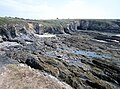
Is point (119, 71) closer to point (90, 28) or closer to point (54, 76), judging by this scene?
point (54, 76)

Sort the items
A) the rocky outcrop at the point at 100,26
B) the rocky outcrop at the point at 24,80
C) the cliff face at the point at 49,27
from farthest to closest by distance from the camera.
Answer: the rocky outcrop at the point at 100,26 < the cliff face at the point at 49,27 < the rocky outcrop at the point at 24,80

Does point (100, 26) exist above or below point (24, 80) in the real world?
below

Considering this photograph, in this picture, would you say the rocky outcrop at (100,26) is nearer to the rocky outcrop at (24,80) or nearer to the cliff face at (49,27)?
the cliff face at (49,27)

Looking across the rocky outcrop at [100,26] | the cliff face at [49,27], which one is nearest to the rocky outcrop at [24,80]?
the cliff face at [49,27]

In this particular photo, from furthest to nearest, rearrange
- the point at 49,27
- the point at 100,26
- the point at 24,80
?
the point at 100,26 → the point at 49,27 → the point at 24,80

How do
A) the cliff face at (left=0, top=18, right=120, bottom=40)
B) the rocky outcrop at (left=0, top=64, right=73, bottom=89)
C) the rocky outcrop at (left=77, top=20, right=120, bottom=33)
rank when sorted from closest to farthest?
1. the rocky outcrop at (left=0, top=64, right=73, bottom=89)
2. the cliff face at (left=0, top=18, right=120, bottom=40)
3. the rocky outcrop at (left=77, top=20, right=120, bottom=33)

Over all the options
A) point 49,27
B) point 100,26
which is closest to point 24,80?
point 49,27

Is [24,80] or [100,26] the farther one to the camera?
[100,26]

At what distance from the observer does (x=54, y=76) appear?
37625mm

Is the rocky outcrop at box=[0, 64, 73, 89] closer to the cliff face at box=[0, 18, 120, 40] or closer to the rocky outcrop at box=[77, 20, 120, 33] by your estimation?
the cliff face at box=[0, 18, 120, 40]

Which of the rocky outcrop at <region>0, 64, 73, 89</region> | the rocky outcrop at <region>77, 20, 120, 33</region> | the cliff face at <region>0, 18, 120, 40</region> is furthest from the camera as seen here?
the rocky outcrop at <region>77, 20, 120, 33</region>

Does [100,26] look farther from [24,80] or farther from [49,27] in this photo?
[24,80]

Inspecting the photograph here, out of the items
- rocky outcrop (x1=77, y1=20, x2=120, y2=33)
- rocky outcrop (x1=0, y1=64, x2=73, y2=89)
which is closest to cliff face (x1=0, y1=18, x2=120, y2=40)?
rocky outcrop (x1=77, y1=20, x2=120, y2=33)

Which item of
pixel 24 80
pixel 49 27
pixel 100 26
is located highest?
pixel 24 80
